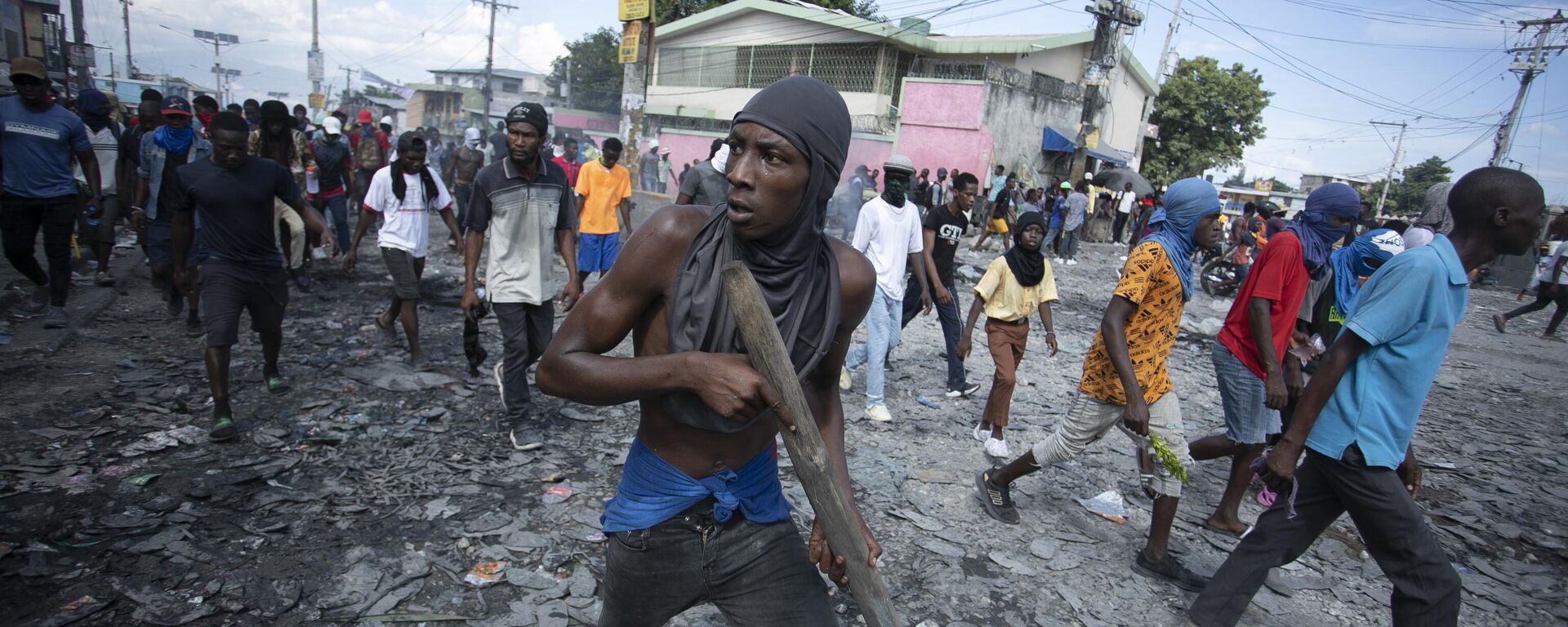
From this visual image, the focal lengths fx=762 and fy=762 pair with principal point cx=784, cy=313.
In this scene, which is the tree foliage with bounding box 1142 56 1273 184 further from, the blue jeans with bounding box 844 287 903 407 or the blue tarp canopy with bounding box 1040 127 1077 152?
the blue jeans with bounding box 844 287 903 407

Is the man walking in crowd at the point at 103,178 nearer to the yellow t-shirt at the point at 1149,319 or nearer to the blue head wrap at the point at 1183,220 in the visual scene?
the yellow t-shirt at the point at 1149,319

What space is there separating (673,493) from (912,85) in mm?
21431

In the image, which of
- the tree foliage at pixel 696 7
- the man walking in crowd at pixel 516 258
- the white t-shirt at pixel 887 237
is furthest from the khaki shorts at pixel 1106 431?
the tree foliage at pixel 696 7

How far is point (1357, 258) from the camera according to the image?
449 centimetres

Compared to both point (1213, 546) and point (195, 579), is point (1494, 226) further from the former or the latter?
point (195, 579)

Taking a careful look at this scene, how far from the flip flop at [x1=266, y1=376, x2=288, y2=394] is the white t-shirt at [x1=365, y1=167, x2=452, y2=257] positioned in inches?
50.2

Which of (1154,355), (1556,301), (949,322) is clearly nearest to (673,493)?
(1154,355)

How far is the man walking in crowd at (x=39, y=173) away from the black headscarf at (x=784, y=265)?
668 cm

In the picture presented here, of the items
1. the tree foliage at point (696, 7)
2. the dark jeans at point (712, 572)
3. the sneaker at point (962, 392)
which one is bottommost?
the sneaker at point (962, 392)

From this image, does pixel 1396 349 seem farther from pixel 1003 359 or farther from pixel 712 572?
pixel 1003 359

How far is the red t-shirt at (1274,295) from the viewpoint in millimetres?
3783

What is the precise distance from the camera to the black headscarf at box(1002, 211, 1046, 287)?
5.27 m

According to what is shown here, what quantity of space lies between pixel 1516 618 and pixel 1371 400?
2.26 m

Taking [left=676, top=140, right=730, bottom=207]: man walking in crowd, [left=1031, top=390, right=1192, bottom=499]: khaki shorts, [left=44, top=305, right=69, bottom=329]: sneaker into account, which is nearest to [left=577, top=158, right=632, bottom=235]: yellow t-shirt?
[left=676, top=140, right=730, bottom=207]: man walking in crowd
